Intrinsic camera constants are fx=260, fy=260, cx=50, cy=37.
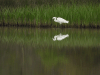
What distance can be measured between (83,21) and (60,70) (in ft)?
23.1

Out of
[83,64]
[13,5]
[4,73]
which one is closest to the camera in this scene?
[4,73]

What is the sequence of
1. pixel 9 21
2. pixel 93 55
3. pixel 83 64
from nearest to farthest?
pixel 83 64 < pixel 93 55 < pixel 9 21

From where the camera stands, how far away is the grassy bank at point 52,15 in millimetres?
9695

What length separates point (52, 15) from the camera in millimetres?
10008

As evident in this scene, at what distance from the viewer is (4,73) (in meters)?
2.70

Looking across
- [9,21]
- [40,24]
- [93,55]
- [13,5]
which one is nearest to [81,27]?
[40,24]

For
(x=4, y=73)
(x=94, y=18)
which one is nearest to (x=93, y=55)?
(x=4, y=73)

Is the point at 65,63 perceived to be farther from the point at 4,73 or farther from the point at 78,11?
the point at 78,11

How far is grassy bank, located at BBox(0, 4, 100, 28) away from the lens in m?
9.70

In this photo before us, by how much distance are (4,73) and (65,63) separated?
0.86 meters

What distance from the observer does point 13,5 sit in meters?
12.8

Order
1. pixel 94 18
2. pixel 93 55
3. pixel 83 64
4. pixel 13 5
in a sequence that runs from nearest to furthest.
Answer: pixel 83 64 → pixel 93 55 → pixel 94 18 → pixel 13 5

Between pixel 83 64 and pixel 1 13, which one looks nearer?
pixel 83 64

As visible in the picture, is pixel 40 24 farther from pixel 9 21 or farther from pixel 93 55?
pixel 93 55
